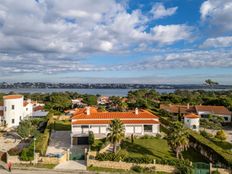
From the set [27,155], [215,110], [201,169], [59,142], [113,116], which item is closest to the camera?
[201,169]

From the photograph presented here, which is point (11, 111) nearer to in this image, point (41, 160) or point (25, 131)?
point (25, 131)

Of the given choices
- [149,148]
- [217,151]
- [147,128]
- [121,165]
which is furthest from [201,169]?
[147,128]

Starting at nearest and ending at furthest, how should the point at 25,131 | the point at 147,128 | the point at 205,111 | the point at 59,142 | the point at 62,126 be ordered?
the point at 59,142 < the point at 25,131 < the point at 147,128 < the point at 62,126 < the point at 205,111

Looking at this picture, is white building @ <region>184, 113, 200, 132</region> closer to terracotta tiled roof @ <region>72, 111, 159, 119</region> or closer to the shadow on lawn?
terracotta tiled roof @ <region>72, 111, 159, 119</region>

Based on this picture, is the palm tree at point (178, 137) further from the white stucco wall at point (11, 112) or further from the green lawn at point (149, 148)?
the white stucco wall at point (11, 112)

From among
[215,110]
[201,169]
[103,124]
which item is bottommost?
[201,169]

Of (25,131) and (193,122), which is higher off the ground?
(25,131)

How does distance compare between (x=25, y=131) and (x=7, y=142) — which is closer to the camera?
(x=7, y=142)
